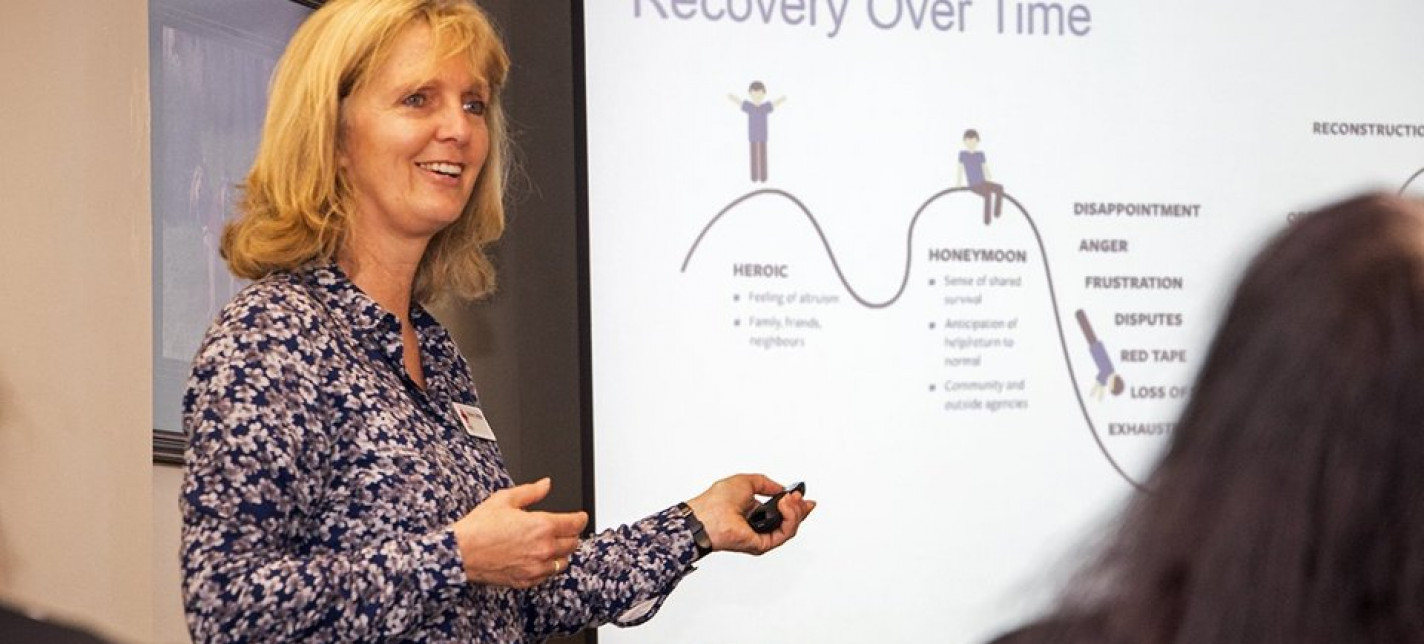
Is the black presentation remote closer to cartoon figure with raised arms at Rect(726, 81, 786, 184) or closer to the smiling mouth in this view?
the smiling mouth

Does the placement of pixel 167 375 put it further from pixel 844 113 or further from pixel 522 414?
pixel 844 113

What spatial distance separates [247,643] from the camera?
6.26 feet

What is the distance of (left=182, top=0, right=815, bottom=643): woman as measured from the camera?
1922 millimetres

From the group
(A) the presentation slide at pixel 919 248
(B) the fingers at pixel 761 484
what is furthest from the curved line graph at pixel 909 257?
(B) the fingers at pixel 761 484

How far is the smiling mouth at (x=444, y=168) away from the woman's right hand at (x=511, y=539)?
486mm

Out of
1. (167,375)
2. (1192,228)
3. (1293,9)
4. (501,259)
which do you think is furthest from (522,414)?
(1293,9)

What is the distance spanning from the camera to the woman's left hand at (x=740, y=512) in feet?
8.36

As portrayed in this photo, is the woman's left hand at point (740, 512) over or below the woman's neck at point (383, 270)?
below

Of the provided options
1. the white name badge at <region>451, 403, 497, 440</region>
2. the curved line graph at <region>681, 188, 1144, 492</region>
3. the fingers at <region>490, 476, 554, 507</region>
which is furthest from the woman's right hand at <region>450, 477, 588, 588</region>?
the curved line graph at <region>681, 188, 1144, 492</region>

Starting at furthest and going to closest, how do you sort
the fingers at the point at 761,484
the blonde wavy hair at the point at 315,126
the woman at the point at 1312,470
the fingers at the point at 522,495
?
the fingers at the point at 761,484
the blonde wavy hair at the point at 315,126
the fingers at the point at 522,495
the woman at the point at 1312,470

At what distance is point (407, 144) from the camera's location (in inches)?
Result: 88.4

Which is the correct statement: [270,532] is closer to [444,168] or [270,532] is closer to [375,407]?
[375,407]

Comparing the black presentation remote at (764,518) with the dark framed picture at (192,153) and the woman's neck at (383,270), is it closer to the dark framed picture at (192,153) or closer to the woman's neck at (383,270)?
the woman's neck at (383,270)

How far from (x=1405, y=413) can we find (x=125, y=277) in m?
2.64
